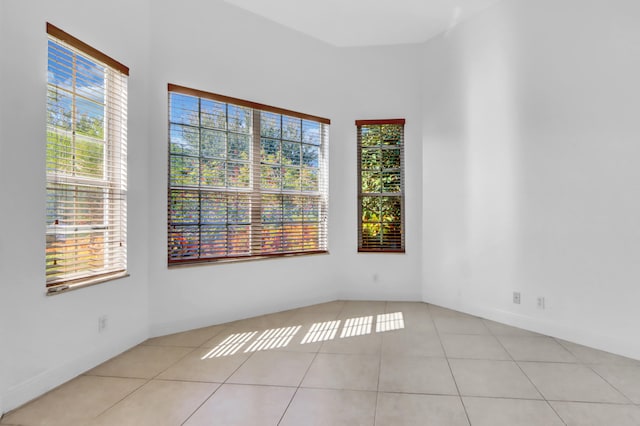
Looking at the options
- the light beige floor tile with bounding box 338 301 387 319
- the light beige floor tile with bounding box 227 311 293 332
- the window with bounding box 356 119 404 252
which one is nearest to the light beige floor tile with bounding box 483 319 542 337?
the light beige floor tile with bounding box 338 301 387 319

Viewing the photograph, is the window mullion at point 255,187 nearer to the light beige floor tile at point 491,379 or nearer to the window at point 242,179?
the window at point 242,179

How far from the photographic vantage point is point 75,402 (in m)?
2.33

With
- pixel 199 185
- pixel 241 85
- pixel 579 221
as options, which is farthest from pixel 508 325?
pixel 241 85

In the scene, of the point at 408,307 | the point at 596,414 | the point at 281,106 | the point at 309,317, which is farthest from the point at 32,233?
the point at 408,307

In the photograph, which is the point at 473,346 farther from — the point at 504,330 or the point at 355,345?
the point at 355,345

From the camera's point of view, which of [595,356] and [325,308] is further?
[325,308]

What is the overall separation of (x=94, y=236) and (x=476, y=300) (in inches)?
154

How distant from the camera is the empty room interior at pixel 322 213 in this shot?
235 centimetres

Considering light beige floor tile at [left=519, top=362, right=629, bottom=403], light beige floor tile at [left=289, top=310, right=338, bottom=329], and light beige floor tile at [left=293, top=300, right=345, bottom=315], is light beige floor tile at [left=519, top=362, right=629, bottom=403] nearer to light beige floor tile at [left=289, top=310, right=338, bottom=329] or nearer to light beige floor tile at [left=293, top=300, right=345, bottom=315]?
light beige floor tile at [left=289, top=310, right=338, bottom=329]

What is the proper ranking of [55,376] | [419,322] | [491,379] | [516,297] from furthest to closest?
[419,322] < [516,297] < [491,379] < [55,376]

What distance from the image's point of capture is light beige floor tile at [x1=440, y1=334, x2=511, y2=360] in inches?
122

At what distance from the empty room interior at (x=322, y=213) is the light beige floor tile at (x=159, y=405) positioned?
0.02 metres

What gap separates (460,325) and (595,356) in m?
1.17

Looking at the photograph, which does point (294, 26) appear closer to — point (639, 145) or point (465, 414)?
point (639, 145)
